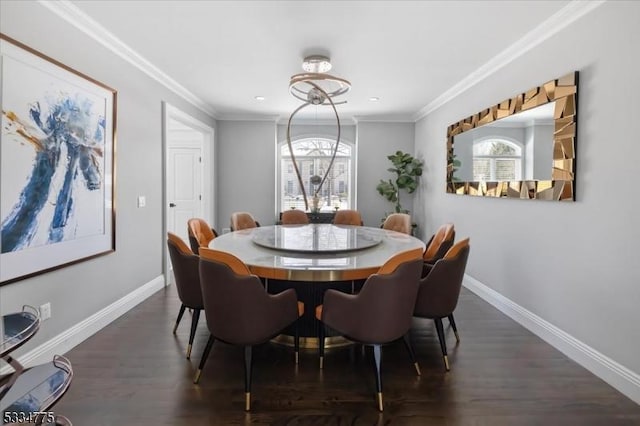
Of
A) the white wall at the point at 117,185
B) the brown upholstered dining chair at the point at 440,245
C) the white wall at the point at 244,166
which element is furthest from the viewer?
the white wall at the point at 244,166

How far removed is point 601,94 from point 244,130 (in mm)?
5273

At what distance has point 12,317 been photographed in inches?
57.9

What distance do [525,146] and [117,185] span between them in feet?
12.0

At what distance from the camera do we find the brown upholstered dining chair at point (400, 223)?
405cm

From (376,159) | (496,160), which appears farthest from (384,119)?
(496,160)

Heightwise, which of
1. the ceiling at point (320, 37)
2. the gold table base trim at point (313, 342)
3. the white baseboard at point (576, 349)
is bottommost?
the gold table base trim at point (313, 342)

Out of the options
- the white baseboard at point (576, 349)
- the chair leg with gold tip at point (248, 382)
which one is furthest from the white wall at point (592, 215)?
the chair leg with gold tip at point (248, 382)

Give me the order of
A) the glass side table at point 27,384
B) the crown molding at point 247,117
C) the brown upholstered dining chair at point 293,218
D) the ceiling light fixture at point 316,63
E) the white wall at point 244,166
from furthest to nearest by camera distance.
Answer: the white wall at point 244,166 < the crown molding at point 247,117 < the brown upholstered dining chair at point 293,218 < the ceiling light fixture at point 316,63 < the glass side table at point 27,384

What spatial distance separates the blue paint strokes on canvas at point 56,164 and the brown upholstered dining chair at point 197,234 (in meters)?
0.81

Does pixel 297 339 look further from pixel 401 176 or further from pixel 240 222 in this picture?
pixel 401 176

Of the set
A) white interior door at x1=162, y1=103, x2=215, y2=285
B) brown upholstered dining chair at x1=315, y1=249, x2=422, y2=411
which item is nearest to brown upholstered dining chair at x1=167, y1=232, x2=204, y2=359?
brown upholstered dining chair at x1=315, y1=249, x2=422, y2=411

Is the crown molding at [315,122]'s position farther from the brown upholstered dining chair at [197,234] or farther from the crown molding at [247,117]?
the brown upholstered dining chair at [197,234]

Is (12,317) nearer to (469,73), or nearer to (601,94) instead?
(601,94)

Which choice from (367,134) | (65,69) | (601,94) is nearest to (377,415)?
(601,94)
